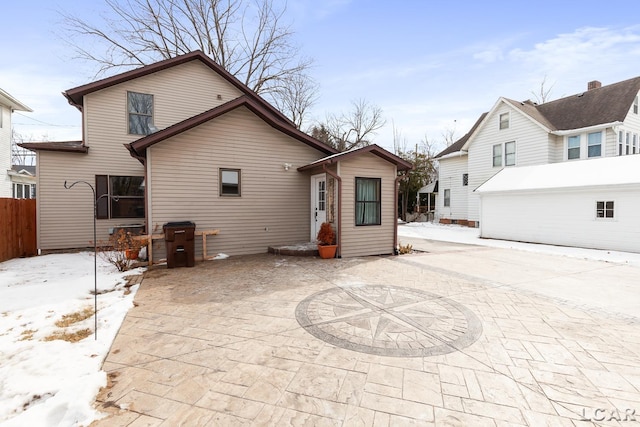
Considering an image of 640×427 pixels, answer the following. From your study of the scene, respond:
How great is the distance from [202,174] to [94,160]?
14.1 ft

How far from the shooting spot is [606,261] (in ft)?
26.0

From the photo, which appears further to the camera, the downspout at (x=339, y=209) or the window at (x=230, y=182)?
the window at (x=230, y=182)

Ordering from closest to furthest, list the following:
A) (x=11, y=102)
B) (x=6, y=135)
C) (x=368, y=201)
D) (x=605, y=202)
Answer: (x=368, y=201) → (x=605, y=202) → (x=11, y=102) → (x=6, y=135)

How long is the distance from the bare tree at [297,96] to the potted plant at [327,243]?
13.8 meters

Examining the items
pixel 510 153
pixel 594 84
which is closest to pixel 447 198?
pixel 510 153

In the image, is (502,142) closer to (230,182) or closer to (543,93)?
(230,182)

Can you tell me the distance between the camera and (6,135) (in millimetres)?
14047

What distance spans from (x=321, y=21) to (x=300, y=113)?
12573 millimetres

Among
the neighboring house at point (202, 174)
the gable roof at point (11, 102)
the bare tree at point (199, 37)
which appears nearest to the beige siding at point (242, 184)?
the neighboring house at point (202, 174)

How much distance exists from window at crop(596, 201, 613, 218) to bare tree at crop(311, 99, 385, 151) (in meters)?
19.0

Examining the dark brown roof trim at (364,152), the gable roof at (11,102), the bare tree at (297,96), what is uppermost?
the bare tree at (297,96)

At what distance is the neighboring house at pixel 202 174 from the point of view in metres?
7.76

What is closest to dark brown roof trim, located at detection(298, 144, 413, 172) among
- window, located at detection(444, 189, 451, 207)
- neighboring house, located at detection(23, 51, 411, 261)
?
neighboring house, located at detection(23, 51, 411, 261)

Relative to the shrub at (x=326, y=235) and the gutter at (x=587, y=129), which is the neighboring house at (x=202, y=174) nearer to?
the shrub at (x=326, y=235)
